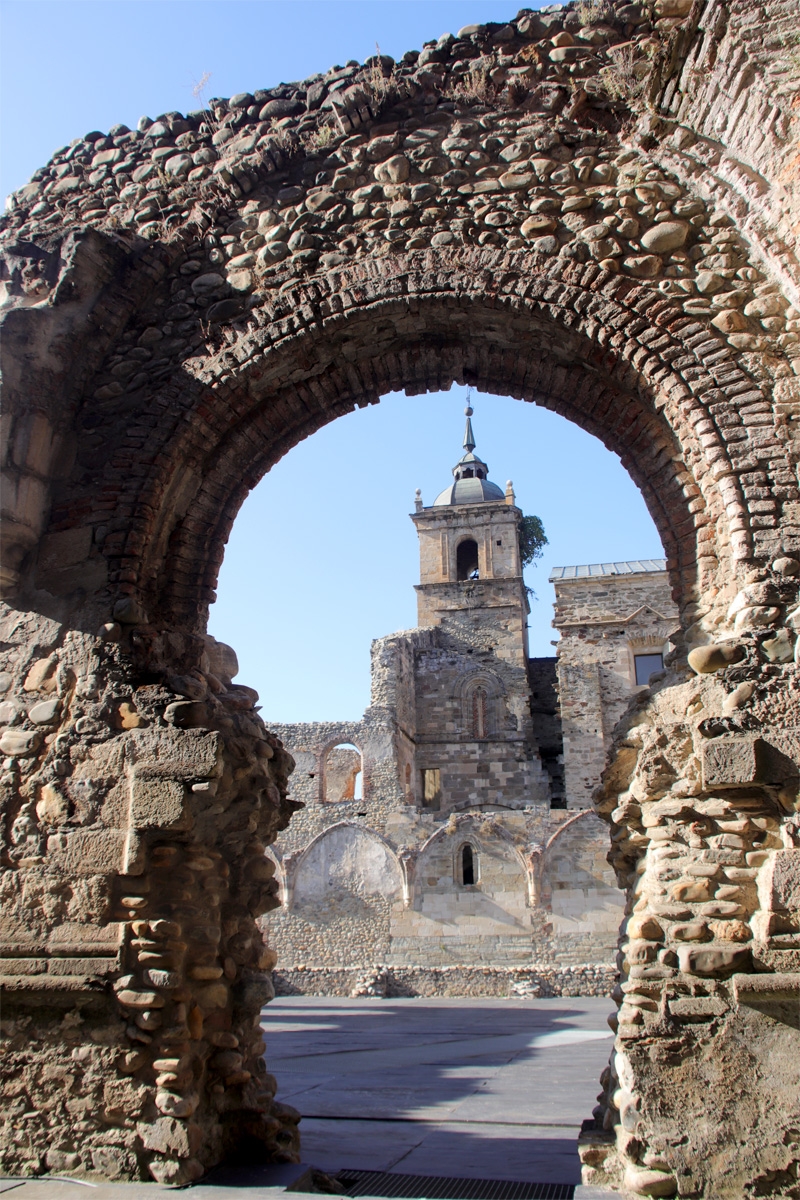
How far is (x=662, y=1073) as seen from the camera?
2.97 meters

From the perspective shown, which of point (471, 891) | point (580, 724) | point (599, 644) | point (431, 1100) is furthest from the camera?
point (599, 644)

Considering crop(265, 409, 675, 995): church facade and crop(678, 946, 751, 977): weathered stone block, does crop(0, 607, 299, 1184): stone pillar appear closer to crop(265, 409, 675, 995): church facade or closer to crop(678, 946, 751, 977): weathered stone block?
crop(678, 946, 751, 977): weathered stone block

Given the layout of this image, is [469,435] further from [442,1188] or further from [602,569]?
[442,1188]

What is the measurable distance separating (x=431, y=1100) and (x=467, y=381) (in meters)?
4.17

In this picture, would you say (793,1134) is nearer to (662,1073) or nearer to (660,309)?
(662,1073)

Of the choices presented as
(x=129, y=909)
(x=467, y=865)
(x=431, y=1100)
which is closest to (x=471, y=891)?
(x=467, y=865)

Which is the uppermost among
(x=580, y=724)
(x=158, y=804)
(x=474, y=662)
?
(x=474, y=662)

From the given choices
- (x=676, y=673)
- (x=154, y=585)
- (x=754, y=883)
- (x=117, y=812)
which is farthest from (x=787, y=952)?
(x=154, y=585)

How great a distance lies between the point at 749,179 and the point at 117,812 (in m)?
3.92

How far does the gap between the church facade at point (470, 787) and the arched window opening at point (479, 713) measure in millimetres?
66

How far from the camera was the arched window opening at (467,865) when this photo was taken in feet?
57.3

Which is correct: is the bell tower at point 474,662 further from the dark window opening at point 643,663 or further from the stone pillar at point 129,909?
the stone pillar at point 129,909

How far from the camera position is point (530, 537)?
35.0m

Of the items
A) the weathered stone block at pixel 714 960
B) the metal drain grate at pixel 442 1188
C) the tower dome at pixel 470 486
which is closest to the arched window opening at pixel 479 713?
the tower dome at pixel 470 486
